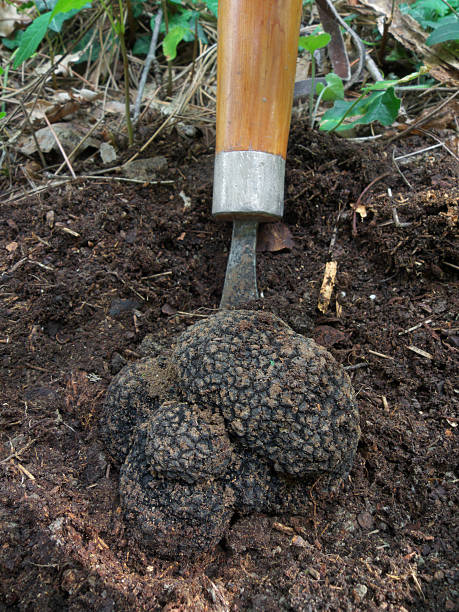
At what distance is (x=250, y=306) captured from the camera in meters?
1.45

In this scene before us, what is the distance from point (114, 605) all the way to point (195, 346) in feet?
1.89

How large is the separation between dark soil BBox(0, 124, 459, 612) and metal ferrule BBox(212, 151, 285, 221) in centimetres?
20

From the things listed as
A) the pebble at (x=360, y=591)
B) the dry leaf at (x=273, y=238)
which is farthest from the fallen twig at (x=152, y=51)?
the pebble at (x=360, y=591)

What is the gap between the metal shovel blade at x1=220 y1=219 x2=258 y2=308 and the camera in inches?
60.5

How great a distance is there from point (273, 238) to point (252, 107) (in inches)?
18.0

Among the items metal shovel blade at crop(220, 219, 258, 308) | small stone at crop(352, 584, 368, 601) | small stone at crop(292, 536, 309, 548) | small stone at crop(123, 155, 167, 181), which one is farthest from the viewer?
small stone at crop(123, 155, 167, 181)

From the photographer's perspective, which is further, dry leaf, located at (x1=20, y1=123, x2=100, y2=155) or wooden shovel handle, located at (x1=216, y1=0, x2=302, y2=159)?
dry leaf, located at (x1=20, y1=123, x2=100, y2=155)

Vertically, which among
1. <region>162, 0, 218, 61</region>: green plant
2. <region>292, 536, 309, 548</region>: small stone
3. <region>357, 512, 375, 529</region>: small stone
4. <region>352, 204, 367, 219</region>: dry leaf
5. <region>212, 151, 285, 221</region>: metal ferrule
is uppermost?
<region>162, 0, 218, 61</region>: green plant

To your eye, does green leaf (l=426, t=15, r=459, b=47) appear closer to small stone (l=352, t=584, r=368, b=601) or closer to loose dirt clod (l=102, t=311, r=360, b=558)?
loose dirt clod (l=102, t=311, r=360, b=558)

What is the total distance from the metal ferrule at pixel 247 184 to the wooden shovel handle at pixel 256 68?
3 cm

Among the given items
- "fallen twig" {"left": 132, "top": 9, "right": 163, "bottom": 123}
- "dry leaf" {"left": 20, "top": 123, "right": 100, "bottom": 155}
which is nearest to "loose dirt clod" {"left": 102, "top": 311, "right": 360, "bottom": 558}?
"dry leaf" {"left": 20, "top": 123, "right": 100, "bottom": 155}

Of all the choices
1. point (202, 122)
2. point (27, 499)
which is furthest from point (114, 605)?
point (202, 122)

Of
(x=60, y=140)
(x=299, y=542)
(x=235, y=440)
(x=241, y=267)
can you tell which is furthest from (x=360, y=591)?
(x=60, y=140)

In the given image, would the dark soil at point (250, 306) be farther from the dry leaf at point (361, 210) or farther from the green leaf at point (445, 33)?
the green leaf at point (445, 33)
